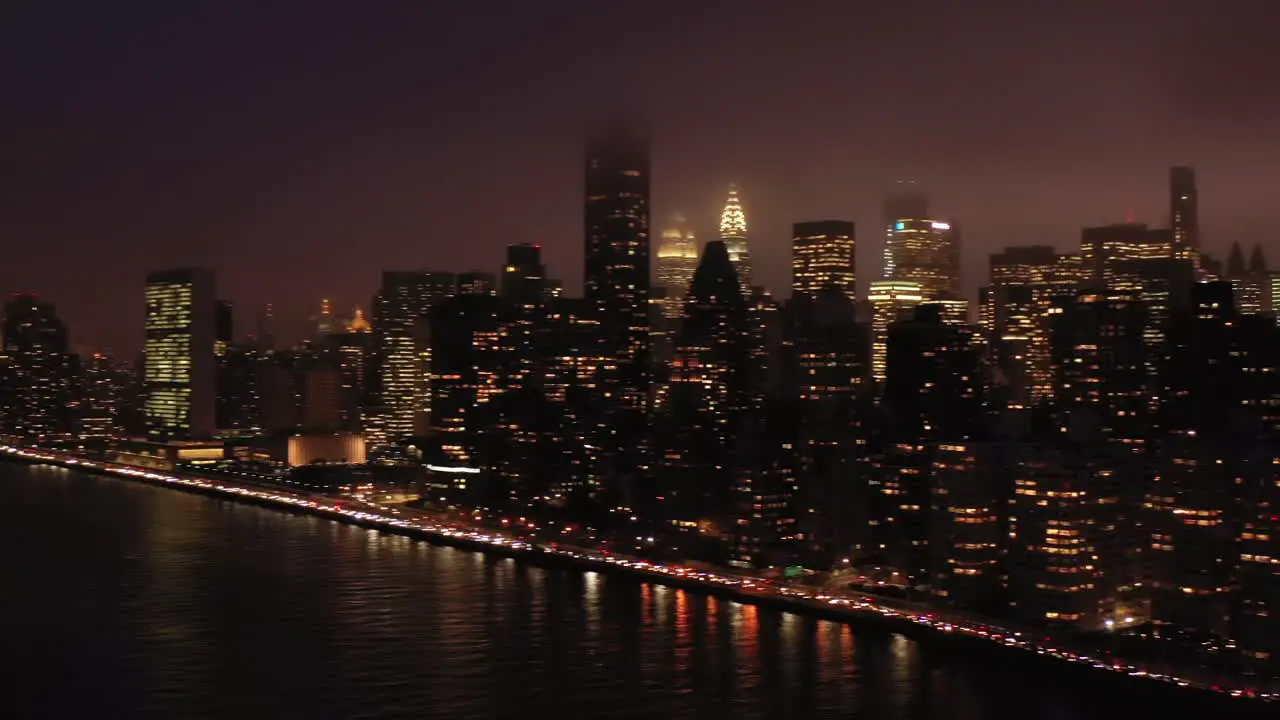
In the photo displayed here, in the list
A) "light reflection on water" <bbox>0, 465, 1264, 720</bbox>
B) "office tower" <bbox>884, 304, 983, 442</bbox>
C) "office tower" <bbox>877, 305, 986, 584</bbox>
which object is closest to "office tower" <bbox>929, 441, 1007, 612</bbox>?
"office tower" <bbox>877, 305, 986, 584</bbox>

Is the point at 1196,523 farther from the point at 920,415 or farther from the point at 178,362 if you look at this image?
the point at 178,362

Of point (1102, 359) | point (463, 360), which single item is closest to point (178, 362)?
point (463, 360)

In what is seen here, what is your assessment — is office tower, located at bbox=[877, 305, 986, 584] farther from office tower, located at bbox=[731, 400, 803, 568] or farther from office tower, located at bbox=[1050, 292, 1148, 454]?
office tower, located at bbox=[1050, 292, 1148, 454]

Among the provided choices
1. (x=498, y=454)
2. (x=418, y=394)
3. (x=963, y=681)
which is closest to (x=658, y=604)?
(x=963, y=681)

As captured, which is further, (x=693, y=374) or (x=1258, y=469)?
(x=693, y=374)

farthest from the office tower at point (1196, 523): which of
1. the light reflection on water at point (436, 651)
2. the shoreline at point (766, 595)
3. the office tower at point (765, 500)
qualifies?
the office tower at point (765, 500)

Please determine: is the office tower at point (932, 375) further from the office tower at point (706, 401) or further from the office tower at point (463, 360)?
the office tower at point (463, 360)

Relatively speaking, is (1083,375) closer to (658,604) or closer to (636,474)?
(636,474)

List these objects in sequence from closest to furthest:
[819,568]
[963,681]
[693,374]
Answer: [963,681]
[819,568]
[693,374]
